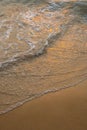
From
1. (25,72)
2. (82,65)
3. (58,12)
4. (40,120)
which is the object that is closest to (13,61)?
(25,72)

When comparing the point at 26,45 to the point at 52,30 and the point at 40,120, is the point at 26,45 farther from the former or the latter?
the point at 40,120

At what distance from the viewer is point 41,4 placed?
20.6ft

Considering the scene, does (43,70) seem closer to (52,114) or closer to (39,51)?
(39,51)

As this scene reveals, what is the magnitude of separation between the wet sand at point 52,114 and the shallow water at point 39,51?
11cm

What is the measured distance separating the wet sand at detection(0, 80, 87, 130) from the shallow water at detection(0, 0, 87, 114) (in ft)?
0.36

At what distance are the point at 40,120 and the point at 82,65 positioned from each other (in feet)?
3.86

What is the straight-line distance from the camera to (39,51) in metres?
3.88

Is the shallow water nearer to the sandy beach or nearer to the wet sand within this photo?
the sandy beach

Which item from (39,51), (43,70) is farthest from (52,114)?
(39,51)

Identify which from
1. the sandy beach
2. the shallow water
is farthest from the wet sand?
the shallow water

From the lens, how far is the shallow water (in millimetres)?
3051

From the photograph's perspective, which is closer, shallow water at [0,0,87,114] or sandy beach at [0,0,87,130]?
sandy beach at [0,0,87,130]

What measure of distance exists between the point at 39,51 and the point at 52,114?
1435 mm

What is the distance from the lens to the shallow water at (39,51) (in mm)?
3051
